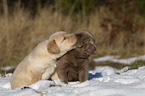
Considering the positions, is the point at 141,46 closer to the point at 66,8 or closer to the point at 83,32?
the point at 66,8

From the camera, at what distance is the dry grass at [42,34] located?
866 centimetres

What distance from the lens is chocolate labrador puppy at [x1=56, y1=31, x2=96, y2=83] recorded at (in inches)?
154

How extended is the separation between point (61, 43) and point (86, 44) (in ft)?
1.52

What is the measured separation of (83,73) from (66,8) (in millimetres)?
9790

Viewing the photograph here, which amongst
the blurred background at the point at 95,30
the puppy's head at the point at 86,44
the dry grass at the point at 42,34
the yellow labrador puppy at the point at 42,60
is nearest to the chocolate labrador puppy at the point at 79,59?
the puppy's head at the point at 86,44

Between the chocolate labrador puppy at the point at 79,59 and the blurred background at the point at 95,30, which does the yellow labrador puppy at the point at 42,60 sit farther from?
the blurred background at the point at 95,30

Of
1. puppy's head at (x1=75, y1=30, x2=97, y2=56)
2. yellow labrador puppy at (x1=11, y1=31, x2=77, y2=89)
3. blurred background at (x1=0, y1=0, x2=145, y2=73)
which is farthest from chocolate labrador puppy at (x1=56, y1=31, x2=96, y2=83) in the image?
blurred background at (x1=0, y1=0, x2=145, y2=73)

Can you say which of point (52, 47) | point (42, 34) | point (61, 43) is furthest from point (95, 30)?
point (52, 47)

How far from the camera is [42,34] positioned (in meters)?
10.1

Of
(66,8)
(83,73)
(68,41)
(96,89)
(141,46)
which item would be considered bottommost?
(96,89)

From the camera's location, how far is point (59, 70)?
3951 mm

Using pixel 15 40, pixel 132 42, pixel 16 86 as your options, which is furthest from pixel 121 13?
pixel 16 86

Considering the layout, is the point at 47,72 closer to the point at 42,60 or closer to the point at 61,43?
the point at 42,60

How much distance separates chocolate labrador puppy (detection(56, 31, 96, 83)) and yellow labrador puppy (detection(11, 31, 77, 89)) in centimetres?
12
